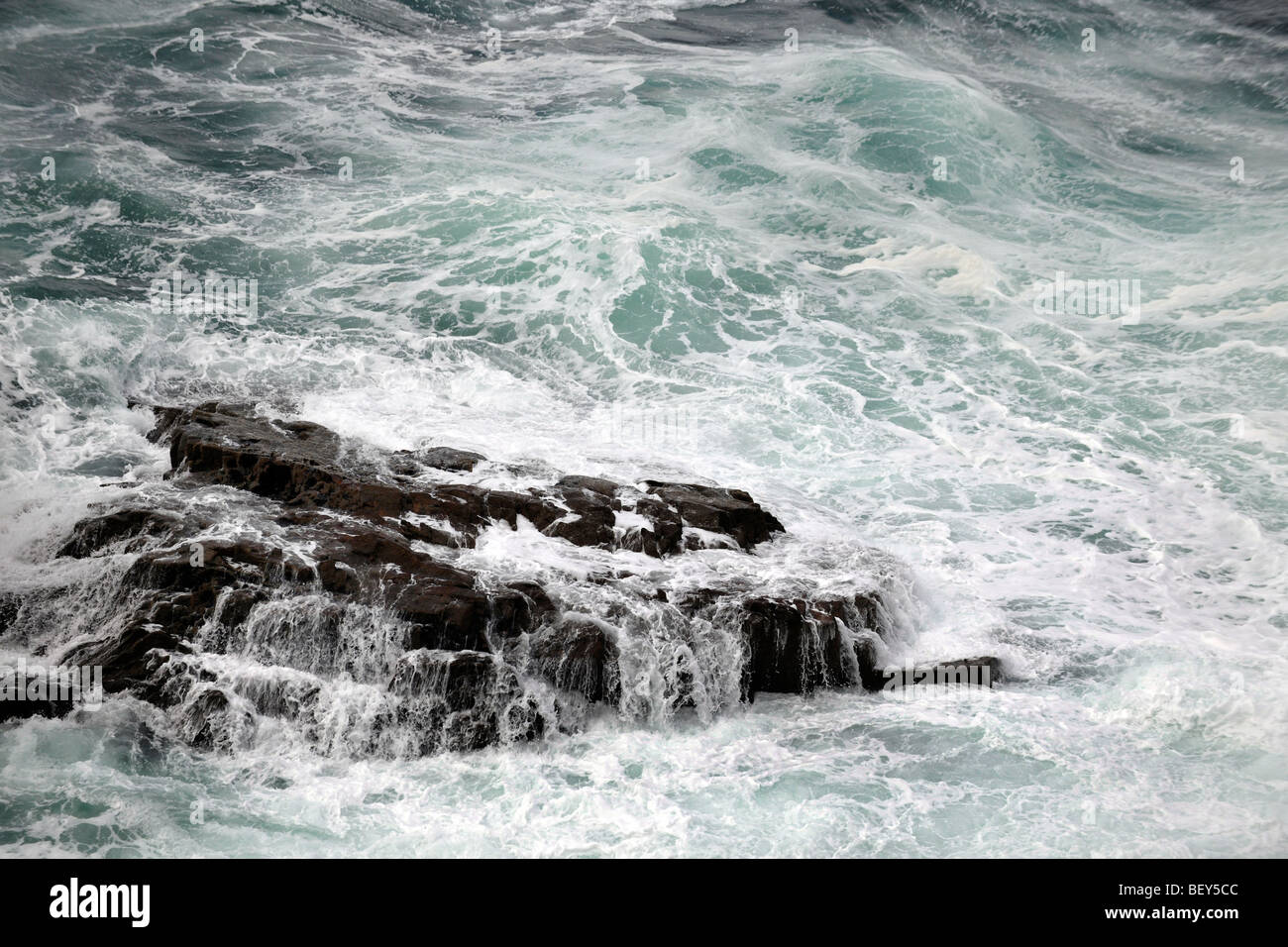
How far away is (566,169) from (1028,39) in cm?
1380

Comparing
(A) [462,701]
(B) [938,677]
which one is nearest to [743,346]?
(B) [938,677]

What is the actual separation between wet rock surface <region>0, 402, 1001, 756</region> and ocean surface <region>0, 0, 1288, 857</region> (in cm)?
26

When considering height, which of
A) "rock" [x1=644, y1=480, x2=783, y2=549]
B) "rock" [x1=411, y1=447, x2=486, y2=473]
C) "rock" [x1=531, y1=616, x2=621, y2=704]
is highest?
"rock" [x1=411, y1=447, x2=486, y2=473]

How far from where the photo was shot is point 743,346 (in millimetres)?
15938

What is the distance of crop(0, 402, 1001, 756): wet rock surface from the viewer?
27.0 ft

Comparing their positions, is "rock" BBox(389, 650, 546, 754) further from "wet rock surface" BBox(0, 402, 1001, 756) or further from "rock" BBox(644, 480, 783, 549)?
"rock" BBox(644, 480, 783, 549)

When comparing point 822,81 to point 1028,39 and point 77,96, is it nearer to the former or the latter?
point 1028,39

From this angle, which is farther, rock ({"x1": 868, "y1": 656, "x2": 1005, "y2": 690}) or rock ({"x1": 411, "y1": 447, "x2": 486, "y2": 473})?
rock ({"x1": 411, "y1": 447, "x2": 486, "y2": 473})

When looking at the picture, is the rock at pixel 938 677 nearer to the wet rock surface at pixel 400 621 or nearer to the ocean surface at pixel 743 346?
the wet rock surface at pixel 400 621

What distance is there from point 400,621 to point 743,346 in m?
8.68

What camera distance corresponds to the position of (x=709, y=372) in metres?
15.2

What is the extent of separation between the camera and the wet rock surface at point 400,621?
823cm

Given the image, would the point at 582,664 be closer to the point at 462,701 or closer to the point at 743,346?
the point at 462,701

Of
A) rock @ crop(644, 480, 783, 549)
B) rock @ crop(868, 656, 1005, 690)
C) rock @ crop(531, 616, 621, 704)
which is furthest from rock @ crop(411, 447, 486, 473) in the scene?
rock @ crop(868, 656, 1005, 690)
